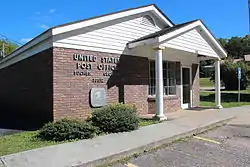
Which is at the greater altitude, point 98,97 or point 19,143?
point 98,97

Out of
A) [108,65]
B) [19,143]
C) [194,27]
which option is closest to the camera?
[19,143]

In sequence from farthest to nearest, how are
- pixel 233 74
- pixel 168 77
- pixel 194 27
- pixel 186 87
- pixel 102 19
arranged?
pixel 233 74, pixel 186 87, pixel 168 77, pixel 194 27, pixel 102 19

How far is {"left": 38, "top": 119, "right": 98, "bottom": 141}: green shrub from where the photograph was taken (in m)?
8.07

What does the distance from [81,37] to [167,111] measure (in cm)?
589

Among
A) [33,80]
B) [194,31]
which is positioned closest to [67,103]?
[33,80]

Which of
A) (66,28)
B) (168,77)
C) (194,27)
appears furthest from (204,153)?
(168,77)

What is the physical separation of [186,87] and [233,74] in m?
22.3

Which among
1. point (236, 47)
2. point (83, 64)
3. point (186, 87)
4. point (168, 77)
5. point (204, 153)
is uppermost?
point (236, 47)

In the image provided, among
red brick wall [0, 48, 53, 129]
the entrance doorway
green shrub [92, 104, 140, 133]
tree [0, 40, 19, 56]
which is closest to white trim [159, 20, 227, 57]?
the entrance doorway

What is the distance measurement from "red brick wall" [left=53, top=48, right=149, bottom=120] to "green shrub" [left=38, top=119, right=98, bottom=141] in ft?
5.37

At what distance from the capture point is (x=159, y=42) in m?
11.3

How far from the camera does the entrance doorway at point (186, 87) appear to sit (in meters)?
16.1

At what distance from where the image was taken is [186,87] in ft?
53.2

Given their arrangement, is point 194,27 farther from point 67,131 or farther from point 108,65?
point 67,131
